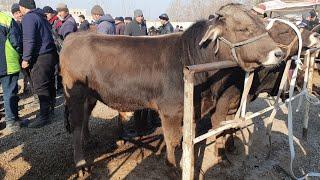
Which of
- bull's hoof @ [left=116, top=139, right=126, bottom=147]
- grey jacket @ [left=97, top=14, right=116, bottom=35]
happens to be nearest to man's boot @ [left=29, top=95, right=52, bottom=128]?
bull's hoof @ [left=116, top=139, right=126, bottom=147]

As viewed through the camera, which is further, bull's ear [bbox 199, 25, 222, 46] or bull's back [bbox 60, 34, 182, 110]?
bull's back [bbox 60, 34, 182, 110]

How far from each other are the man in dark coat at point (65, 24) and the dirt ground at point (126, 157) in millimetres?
2436

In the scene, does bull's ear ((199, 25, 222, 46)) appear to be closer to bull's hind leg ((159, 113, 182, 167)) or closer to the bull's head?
the bull's head

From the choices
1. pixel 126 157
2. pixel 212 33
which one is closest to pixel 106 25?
pixel 126 157

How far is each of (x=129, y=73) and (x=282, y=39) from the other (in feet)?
7.34

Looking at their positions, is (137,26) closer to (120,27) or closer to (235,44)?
(120,27)

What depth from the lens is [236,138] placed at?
5926mm

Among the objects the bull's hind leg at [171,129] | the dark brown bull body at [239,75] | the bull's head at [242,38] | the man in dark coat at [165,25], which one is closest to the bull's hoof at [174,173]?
the bull's hind leg at [171,129]

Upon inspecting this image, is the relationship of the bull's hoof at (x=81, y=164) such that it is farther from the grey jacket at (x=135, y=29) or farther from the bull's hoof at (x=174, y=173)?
the grey jacket at (x=135, y=29)

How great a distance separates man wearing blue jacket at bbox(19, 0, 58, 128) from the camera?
6051 millimetres

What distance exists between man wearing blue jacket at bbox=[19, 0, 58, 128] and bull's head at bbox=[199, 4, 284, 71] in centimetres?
354

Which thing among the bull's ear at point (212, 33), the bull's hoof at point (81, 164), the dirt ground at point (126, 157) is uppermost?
the bull's ear at point (212, 33)

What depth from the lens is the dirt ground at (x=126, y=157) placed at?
4.67m

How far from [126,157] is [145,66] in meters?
1.63
